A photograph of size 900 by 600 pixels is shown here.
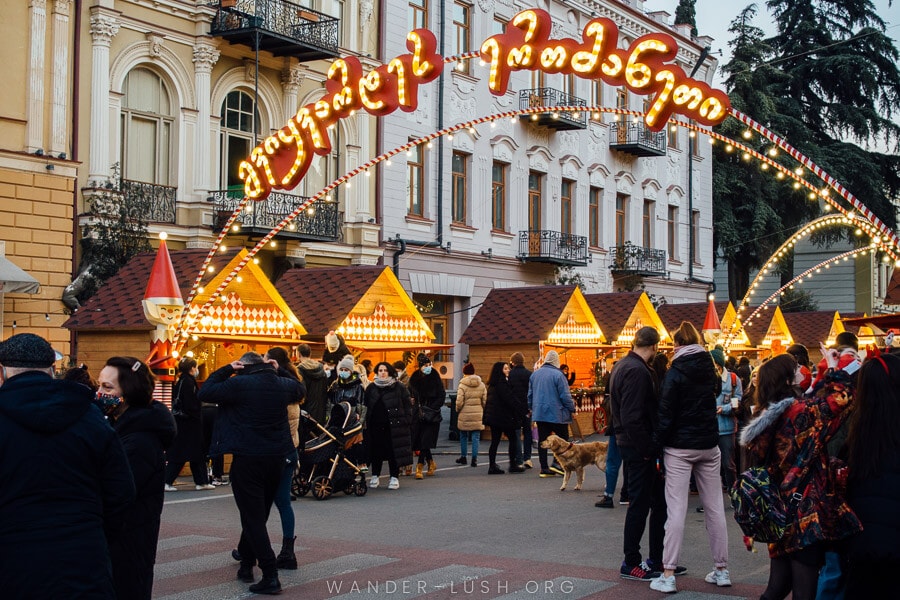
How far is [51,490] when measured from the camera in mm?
4766

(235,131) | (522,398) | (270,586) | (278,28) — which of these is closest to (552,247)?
(235,131)

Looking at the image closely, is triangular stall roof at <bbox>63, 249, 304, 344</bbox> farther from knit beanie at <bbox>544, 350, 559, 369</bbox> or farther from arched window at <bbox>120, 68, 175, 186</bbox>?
arched window at <bbox>120, 68, 175, 186</bbox>

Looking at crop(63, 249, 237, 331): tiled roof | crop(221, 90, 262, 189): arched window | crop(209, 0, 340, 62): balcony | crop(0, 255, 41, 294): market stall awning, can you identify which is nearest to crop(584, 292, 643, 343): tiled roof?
crop(209, 0, 340, 62): balcony

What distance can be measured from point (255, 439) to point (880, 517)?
4.61 metres

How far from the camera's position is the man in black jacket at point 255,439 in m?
8.45

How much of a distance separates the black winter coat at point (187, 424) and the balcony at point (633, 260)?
22.8 meters

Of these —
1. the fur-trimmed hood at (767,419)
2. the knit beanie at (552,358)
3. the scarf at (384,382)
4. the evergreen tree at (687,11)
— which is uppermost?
the evergreen tree at (687,11)

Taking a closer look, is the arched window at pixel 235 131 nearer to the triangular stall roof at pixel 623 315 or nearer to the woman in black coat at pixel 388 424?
the triangular stall roof at pixel 623 315

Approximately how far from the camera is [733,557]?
9961 millimetres

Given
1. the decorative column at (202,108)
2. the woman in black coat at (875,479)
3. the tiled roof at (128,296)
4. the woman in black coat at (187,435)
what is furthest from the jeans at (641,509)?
the decorative column at (202,108)

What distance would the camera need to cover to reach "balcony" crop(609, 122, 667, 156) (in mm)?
36562

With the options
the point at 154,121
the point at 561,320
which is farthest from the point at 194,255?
the point at 561,320

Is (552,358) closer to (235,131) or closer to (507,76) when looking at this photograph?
(507,76)

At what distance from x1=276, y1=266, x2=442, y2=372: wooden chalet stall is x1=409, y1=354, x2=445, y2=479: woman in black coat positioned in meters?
1.47
